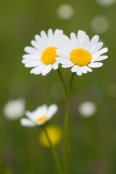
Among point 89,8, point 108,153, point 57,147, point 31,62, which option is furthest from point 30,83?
point 31,62

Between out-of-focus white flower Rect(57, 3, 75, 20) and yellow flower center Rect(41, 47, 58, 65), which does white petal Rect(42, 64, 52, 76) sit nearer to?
yellow flower center Rect(41, 47, 58, 65)

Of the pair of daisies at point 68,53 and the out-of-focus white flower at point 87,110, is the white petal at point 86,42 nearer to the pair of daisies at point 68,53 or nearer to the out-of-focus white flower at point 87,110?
the pair of daisies at point 68,53

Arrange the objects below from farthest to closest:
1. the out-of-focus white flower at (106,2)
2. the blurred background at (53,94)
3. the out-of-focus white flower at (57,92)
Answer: the out-of-focus white flower at (106,2)
the out-of-focus white flower at (57,92)
the blurred background at (53,94)

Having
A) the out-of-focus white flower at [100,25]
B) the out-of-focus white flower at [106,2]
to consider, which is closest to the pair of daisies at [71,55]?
the out-of-focus white flower at [100,25]

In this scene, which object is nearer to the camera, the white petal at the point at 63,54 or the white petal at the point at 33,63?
the white petal at the point at 63,54

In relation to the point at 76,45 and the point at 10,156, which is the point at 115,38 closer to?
the point at 10,156

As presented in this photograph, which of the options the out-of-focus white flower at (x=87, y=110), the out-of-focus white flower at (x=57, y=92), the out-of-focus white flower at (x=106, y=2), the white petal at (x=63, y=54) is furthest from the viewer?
the out-of-focus white flower at (x=106, y=2)

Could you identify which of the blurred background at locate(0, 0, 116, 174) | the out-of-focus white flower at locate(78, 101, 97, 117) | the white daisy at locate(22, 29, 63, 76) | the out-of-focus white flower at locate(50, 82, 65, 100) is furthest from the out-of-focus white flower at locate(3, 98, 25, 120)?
the white daisy at locate(22, 29, 63, 76)
